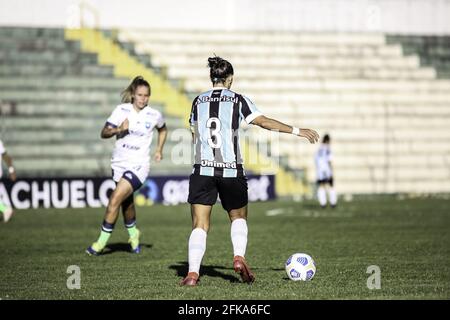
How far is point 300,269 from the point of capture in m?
10.1

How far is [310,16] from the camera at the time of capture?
113ft

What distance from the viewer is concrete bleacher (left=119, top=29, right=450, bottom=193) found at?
31.0m

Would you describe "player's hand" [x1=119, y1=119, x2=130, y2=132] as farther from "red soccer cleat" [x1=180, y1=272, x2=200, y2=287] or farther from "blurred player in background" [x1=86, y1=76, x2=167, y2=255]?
"red soccer cleat" [x1=180, y1=272, x2=200, y2=287]

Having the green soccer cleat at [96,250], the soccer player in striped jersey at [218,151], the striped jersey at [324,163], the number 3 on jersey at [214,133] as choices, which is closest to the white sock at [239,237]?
the soccer player in striped jersey at [218,151]

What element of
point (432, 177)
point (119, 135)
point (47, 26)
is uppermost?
point (47, 26)

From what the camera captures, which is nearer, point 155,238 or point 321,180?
point 155,238

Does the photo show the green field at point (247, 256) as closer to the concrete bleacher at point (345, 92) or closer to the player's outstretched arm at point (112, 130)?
the player's outstretched arm at point (112, 130)

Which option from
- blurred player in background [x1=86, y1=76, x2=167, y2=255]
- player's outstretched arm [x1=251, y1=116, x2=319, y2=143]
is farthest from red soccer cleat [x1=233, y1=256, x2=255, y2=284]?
blurred player in background [x1=86, y1=76, x2=167, y2=255]

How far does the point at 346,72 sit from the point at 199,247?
24129 mm

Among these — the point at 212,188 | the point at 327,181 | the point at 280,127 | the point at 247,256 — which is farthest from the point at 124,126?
the point at 327,181
